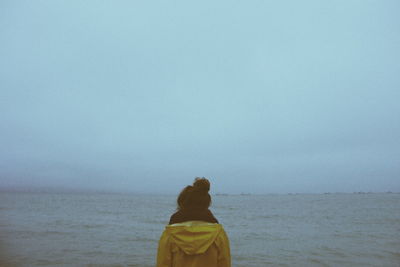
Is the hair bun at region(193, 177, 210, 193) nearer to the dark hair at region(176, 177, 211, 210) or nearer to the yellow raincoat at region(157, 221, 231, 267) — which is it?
the dark hair at region(176, 177, 211, 210)

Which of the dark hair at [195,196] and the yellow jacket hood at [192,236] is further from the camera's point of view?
the dark hair at [195,196]

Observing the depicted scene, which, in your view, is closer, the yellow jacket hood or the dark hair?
the yellow jacket hood

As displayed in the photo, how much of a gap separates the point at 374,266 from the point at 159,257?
1068 cm

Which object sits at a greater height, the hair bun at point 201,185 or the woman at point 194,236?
the hair bun at point 201,185

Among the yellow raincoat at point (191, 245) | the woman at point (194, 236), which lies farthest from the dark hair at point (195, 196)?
the yellow raincoat at point (191, 245)

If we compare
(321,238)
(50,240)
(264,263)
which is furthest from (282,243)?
(50,240)

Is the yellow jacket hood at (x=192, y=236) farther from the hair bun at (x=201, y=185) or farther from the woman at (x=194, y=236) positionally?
the hair bun at (x=201, y=185)

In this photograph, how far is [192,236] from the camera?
306 centimetres

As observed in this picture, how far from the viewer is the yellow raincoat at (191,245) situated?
9.99ft

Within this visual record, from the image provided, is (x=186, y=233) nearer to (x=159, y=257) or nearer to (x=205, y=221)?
(x=205, y=221)

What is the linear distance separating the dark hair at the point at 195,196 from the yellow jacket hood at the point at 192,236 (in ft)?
0.61

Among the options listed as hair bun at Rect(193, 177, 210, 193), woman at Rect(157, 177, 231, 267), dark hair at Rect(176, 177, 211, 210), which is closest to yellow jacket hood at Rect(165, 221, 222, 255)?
woman at Rect(157, 177, 231, 267)

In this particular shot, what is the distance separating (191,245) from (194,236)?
0.09 m

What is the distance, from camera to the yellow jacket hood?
9.96 ft
